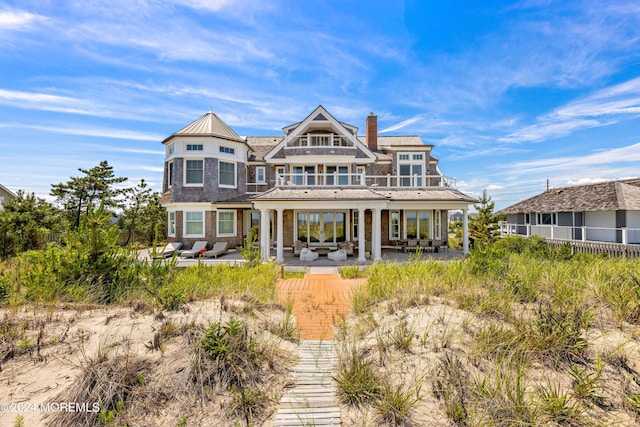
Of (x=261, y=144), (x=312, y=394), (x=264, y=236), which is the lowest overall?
(x=312, y=394)

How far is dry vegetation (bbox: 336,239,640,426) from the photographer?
3.61 m

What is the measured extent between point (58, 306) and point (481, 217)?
27.9 meters

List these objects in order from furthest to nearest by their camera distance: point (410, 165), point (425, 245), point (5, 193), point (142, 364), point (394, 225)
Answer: point (5, 193) → point (410, 165) → point (394, 225) → point (425, 245) → point (142, 364)

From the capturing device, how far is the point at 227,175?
2044 centimetres

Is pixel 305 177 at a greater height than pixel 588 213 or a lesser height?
greater

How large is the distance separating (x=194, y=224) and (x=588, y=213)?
31511mm

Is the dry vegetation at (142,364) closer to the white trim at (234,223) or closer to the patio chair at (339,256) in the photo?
the patio chair at (339,256)

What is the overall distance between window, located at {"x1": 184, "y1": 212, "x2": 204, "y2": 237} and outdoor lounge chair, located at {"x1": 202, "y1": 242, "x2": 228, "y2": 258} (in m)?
1.85

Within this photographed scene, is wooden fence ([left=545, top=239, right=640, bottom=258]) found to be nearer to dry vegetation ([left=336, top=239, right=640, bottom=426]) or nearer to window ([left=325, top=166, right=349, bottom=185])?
dry vegetation ([left=336, top=239, right=640, bottom=426])

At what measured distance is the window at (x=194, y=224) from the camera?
19453 mm

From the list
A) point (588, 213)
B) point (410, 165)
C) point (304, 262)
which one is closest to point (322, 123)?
point (410, 165)

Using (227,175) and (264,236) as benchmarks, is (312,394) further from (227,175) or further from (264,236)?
(227,175)

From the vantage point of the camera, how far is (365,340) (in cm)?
537

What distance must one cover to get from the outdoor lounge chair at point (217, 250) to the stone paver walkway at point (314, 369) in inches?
405
